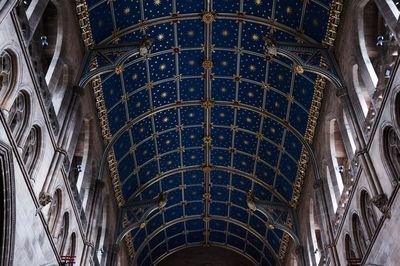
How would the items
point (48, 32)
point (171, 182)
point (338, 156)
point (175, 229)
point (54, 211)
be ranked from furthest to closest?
point (175, 229) < point (171, 182) < point (338, 156) < point (48, 32) < point (54, 211)

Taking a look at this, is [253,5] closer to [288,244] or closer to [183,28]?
[183,28]

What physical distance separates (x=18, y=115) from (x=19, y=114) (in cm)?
5

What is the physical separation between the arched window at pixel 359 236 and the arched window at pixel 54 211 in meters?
11.3

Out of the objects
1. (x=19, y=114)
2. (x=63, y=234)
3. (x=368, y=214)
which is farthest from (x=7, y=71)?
(x=368, y=214)

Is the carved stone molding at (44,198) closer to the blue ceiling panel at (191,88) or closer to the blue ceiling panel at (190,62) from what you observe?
the blue ceiling panel at (190,62)

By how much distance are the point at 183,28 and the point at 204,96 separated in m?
4.76

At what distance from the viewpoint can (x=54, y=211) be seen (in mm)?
18969

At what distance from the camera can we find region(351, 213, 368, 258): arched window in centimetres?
1883

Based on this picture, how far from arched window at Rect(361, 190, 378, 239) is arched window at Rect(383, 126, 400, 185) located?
7.51ft

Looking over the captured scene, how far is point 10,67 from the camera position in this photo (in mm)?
14648

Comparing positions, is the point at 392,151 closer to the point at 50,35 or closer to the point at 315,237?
the point at 315,237

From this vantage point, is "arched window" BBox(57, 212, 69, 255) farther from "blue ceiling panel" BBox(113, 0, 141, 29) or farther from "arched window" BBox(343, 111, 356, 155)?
"arched window" BBox(343, 111, 356, 155)

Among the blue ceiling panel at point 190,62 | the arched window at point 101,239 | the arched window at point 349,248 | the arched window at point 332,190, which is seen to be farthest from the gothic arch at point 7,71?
the arched window at point 332,190

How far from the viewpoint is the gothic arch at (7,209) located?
1360 cm
